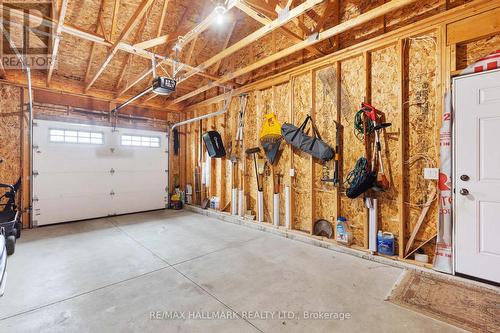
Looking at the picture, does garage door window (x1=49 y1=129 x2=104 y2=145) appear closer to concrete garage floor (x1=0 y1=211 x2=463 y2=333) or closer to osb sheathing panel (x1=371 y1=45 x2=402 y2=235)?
concrete garage floor (x1=0 y1=211 x2=463 y2=333)

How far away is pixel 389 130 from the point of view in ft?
10.7

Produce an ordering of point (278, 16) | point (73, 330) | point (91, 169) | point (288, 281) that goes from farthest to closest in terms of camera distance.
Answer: point (91, 169) → point (278, 16) → point (288, 281) → point (73, 330)

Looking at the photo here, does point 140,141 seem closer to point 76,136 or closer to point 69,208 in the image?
point 76,136

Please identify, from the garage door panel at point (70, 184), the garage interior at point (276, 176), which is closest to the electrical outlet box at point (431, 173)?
the garage interior at point (276, 176)

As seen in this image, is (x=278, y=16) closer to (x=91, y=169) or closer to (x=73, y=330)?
(x=73, y=330)

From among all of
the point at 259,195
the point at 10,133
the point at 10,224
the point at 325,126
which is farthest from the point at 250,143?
the point at 10,133

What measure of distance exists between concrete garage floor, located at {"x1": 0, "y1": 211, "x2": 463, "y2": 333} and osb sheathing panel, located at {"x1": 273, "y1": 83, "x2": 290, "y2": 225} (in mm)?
931

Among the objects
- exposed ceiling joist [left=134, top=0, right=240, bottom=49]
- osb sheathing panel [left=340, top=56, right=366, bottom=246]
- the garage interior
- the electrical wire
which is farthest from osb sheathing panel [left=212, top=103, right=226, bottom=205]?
the electrical wire

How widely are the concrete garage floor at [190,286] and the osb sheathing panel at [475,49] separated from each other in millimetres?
2718

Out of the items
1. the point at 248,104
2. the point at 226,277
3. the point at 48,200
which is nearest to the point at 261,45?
the point at 248,104

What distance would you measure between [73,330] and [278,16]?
3956 mm

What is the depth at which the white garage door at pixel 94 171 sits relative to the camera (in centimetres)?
519

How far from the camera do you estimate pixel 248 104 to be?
5.38 m

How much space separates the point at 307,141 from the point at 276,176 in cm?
110
